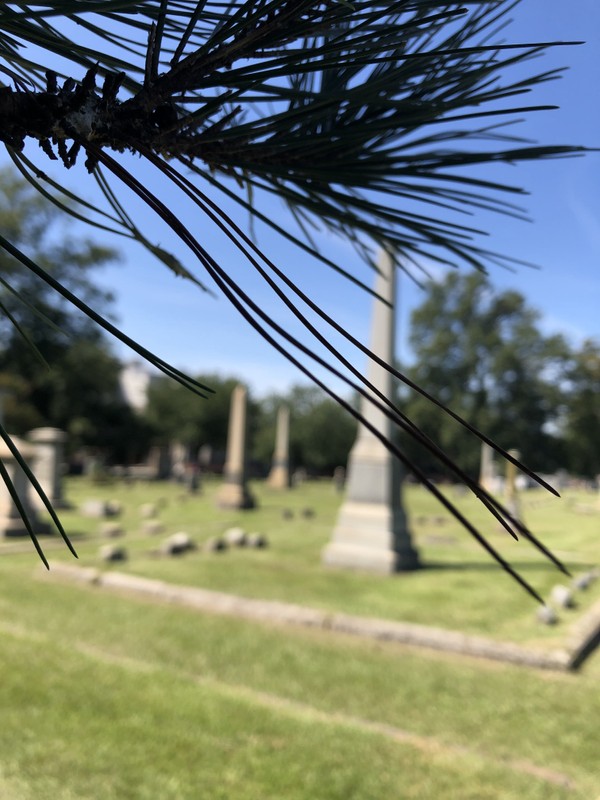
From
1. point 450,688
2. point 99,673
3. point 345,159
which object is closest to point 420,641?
point 450,688

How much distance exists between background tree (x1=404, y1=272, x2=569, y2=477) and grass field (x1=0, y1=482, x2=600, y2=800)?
3057cm

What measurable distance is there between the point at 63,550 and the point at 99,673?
15.1 feet

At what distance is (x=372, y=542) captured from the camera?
8.13m

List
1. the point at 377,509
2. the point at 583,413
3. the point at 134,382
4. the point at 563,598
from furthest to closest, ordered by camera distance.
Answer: the point at 134,382 → the point at 583,413 → the point at 377,509 → the point at 563,598

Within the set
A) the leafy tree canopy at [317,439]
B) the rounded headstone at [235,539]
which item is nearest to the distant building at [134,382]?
the leafy tree canopy at [317,439]

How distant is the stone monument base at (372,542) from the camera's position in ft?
26.0

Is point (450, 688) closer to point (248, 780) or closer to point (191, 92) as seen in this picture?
point (248, 780)

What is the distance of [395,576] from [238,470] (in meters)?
8.41

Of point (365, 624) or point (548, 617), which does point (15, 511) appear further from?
point (548, 617)

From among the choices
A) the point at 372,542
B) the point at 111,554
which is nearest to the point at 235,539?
the point at 111,554

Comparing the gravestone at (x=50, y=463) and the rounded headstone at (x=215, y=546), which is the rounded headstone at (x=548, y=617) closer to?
the rounded headstone at (x=215, y=546)

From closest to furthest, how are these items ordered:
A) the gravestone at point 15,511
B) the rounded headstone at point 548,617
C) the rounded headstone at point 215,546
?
the rounded headstone at point 548,617
the rounded headstone at point 215,546
the gravestone at point 15,511

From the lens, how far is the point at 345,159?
125cm

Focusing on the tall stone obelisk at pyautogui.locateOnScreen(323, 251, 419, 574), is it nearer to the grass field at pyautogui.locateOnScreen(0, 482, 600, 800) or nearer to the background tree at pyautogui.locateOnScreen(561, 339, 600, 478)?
the grass field at pyautogui.locateOnScreen(0, 482, 600, 800)
